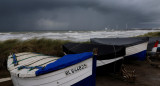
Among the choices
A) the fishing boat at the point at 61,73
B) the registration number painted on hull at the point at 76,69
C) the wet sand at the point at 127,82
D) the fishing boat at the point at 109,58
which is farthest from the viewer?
the fishing boat at the point at 109,58

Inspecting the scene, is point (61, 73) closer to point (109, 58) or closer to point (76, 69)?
point (76, 69)

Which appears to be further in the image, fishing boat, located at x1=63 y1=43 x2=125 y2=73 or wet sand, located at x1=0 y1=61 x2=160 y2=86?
fishing boat, located at x1=63 y1=43 x2=125 y2=73

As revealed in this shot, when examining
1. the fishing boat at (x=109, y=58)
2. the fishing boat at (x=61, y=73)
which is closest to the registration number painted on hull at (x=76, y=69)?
the fishing boat at (x=61, y=73)

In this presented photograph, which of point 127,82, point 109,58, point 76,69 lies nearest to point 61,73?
point 76,69

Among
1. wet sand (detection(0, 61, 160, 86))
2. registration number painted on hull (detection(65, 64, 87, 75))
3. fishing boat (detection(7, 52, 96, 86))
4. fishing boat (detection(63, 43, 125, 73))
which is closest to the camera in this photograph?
fishing boat (detection(7, 52, 96, 86))

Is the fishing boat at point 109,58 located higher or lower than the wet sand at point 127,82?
higher

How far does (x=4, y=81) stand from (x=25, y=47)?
14.4 feet

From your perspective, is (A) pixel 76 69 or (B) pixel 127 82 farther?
(B) pixel 127 82

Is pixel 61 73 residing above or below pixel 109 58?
above

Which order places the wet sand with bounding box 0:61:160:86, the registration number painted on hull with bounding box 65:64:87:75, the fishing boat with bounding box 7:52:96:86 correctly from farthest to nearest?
1. the wet sand with bounding box 0:61:160:86
2. the registration number painted on hull with bounding box 65:64:87:75
3. the fishing boat with bounding box 7:52:96:86

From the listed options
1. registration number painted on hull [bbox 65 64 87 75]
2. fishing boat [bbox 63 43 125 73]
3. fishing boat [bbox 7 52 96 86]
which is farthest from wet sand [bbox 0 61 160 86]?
registration number painted on hull [bbox 65 64 87 75]

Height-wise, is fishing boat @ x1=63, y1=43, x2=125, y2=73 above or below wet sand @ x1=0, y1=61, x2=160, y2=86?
above

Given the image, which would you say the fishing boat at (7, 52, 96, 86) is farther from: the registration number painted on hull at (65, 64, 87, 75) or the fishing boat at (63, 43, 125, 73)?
the fishing boat at (63, 43, 125, 73)

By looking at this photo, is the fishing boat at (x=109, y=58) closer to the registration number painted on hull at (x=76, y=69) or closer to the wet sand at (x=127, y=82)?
the wet sand at (x=127, y=82)
